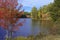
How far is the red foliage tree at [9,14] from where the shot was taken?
13.6 m

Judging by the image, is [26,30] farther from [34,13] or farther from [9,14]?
[34,13]

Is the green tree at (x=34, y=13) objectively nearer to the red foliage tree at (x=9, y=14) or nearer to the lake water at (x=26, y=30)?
the lake water at (x=26, y=30)

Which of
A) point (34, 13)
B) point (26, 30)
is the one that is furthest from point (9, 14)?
point (34, 13)

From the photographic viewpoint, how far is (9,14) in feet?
44.7

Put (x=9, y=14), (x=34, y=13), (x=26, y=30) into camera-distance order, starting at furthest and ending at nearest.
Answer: (x=34, y=13) → (x=26, y=30) → (x=9, y=14)

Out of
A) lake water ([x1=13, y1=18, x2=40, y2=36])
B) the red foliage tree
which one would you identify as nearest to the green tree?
lake water ([x1=13, y1=18, x2=40, y2=36])

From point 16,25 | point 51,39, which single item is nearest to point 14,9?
point 16,25

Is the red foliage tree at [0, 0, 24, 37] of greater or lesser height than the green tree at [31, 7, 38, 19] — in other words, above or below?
above

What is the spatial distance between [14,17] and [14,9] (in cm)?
56

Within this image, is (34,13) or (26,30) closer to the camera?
(26,30)

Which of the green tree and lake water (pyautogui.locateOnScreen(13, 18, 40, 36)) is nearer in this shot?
lake water (pyautogui.locateOnScreen(13, 18, 40, 36))

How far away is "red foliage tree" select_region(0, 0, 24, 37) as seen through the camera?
13617 millimetres

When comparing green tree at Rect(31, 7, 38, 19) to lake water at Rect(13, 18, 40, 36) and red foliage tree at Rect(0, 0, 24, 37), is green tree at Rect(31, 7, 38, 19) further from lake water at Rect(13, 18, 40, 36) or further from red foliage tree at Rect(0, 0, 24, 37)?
red foliage tree at Rect(0, 0, 24, 37)

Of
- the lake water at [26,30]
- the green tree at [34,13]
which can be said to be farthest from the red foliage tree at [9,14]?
the green tree at [34,13]
